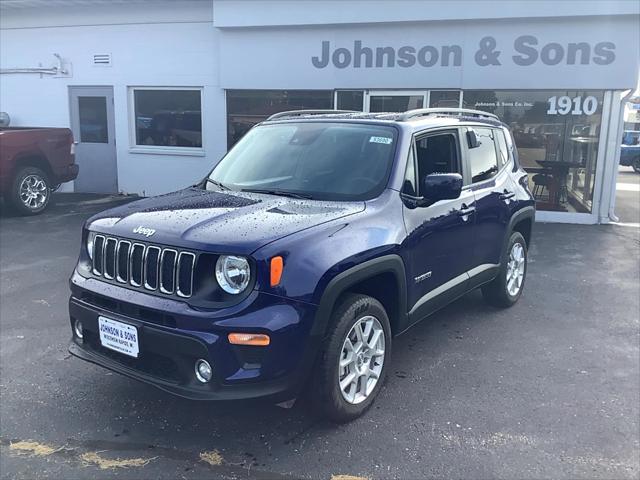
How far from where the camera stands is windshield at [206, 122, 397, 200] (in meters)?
4.01

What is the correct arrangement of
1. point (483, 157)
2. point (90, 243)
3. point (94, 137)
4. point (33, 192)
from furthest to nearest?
point (94, 137) < point (33, 192) < point (483, 157) < point (90, 243)

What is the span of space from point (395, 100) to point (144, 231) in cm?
859

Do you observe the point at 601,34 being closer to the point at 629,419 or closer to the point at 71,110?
the point at 629,419

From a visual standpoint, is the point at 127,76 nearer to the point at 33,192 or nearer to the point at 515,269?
the point at 33,192

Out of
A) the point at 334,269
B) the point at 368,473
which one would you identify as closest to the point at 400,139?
the point at 334,269

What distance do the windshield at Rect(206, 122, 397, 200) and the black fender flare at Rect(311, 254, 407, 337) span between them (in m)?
0.51

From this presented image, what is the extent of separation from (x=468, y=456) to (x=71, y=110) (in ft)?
41.5

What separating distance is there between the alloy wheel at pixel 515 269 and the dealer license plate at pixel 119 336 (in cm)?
378

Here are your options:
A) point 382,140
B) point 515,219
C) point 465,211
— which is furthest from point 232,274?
point 515,219

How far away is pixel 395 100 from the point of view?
11.2m

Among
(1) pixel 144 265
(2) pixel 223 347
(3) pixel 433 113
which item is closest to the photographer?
(2) pixel 223 347

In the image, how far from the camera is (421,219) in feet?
13.3

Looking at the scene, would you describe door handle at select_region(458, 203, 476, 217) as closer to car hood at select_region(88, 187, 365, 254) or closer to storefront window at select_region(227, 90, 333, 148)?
car hood at select_region(88, 187, 365, 254)

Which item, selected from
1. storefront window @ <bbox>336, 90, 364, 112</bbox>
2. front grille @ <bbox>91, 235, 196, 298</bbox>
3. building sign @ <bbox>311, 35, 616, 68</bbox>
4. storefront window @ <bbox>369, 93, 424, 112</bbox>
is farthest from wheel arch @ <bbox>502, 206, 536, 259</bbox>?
storefront window @ <bbox>336, 90, 364, 112</bbox>
